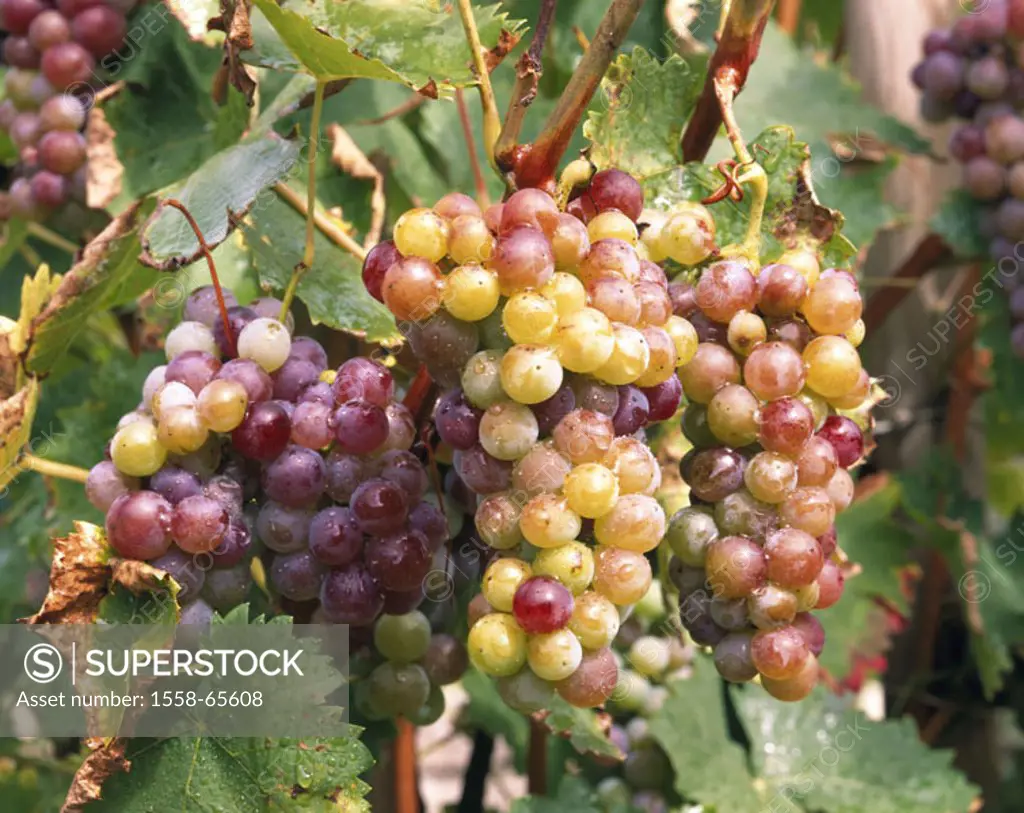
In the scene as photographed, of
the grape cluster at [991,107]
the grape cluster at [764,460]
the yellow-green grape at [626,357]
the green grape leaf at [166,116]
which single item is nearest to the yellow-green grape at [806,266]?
the grape cluster at [764,460]

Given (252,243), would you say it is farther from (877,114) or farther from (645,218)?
(877,114)

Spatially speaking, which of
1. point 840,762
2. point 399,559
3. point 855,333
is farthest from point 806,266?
point 840,762

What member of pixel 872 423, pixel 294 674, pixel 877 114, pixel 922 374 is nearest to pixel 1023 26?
pixel 877 114

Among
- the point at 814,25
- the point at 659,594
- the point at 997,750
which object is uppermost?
the point at 814,25

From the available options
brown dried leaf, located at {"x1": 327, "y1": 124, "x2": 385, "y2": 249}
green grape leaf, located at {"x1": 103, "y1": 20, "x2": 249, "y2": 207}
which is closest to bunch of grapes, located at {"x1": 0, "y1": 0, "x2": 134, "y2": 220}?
green grape leaf, located at {"x1": 103, "y1": 20, "x2": 249, "y2": 207}

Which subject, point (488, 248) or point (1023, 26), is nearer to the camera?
point (488, 248)

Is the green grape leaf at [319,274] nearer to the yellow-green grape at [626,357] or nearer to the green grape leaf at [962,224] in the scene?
the yellow-green grape at [626,357]
